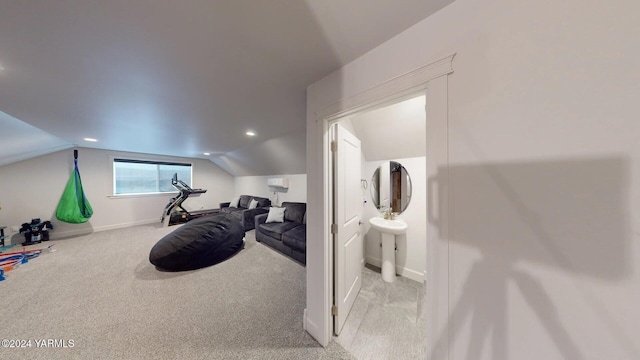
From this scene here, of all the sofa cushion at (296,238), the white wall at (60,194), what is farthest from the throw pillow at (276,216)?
the white wall at (60,194)

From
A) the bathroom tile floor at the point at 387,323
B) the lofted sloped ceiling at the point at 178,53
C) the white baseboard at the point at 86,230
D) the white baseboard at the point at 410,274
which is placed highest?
the lofted sloped ceiling at the point at 178,53

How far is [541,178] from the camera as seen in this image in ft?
2.25

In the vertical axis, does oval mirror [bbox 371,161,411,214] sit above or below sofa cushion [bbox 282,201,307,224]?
above

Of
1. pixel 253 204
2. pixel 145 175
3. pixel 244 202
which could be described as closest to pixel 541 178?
pixel 253 204

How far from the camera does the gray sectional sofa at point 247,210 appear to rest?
15.2ft

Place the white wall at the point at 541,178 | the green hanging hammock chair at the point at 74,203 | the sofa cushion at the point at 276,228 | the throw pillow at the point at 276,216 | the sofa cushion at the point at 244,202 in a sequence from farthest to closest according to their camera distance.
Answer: the sofa cushion at the point at 244,202 → the green hanging hammock chair at the point at 74,203 → the throw pillow at the point at 276,216 → the sofa cushion at the point at 276,228 → the white wall at the point at 541,178

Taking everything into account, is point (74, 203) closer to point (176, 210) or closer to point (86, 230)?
point (86, 230)

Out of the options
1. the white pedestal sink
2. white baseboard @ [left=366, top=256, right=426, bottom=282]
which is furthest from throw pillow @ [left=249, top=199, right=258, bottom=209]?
white baseboard @ [left=366, top=256, right=426, bottom=282]

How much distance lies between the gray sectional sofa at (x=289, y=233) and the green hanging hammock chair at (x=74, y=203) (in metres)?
4.13

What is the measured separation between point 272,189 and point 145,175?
12.9 feet

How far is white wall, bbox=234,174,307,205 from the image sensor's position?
452 centimetres

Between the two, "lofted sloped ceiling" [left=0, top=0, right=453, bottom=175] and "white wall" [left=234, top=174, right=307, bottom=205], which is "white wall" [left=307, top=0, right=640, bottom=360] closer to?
"lofted sloped ceiling" [left=0, top=0, right=453, bottom=175]

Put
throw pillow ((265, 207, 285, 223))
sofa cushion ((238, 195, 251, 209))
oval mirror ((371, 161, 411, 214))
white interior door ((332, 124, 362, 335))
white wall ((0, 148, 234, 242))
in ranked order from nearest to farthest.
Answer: white interior door ((332, 124, 362, 335)), oval mirror ((371, 161, 411, 214)), white wall ((0, 148, 234, 242)), throw pillow ((265, 207, 285, 223)), sofa cushion ((238, 195, 251, 209))

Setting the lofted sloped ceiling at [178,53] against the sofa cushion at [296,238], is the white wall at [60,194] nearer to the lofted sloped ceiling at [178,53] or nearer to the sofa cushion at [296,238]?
the lofted sloped ceiling at [178,53]
